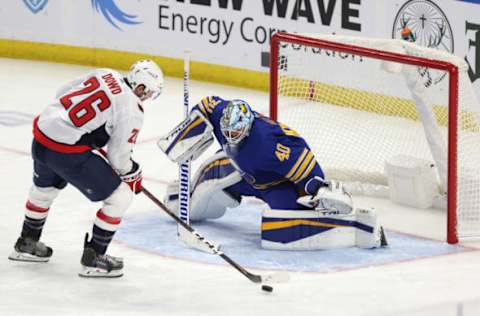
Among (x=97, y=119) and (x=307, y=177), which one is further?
(x=307, y=177)

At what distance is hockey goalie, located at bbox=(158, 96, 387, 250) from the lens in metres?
6.36

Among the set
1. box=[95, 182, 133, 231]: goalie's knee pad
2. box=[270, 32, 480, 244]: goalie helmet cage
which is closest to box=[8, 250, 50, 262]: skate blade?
box=[95, 182, 133, 231]: goalie's knee pad

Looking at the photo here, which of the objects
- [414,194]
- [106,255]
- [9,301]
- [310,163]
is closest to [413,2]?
[414,194]

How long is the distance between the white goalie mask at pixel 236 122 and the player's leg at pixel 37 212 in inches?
30.4

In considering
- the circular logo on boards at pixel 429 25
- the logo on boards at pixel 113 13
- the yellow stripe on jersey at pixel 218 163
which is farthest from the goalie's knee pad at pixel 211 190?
the logo on boards at pixel 113 13

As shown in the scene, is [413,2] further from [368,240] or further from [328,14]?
[368,240]

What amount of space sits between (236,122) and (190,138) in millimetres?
355

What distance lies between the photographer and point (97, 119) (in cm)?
578

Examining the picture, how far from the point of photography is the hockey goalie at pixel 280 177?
636 centimetres

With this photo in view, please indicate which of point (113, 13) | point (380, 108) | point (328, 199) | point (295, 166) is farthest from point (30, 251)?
point (113, 13)

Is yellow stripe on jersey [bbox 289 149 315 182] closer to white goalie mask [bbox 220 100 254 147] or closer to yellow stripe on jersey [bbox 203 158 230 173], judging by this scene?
white goalie mask [bbox 220 100 254 147]

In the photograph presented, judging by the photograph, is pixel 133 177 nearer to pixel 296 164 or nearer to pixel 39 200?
pixel 39 200

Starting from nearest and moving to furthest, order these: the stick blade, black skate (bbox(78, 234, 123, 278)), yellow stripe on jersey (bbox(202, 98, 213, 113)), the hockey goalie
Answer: the stick blade → black skate (bbox(78, 234, 123, 278)) → the hockey goalie → yellow stripe on jersey (bbox(202, 98, 213, 113))

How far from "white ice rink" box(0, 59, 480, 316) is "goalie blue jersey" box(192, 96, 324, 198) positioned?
1.18 ft
